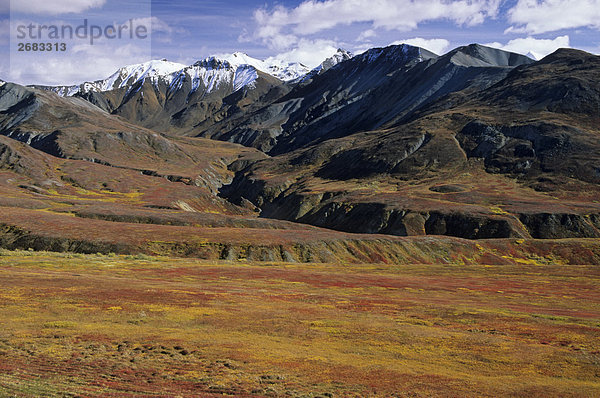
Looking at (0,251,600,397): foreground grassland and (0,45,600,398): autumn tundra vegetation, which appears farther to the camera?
(0,45,600,398): autumn tundra vegetation

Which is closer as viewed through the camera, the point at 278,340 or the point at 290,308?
the point at 278,340

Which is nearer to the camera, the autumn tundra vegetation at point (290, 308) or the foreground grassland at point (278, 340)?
the foreground grassland at point (278, 340)

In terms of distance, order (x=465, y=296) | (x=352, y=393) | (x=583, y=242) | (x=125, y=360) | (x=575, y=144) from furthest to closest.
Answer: (x=575, y=144), (x=583, y=242), (x=465, y=296), (x=125, y=360), (x=352, y=393)

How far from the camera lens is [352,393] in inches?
733

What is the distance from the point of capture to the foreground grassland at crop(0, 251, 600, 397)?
19.1m

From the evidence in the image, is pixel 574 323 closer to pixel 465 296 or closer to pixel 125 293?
pixel 465 296

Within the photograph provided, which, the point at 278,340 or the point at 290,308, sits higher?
the point at 278,340

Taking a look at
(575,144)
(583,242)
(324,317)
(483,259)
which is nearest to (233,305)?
(324,317)

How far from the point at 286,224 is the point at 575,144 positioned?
427ft

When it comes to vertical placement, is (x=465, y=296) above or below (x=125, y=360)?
below

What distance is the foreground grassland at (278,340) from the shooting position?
19.1 m

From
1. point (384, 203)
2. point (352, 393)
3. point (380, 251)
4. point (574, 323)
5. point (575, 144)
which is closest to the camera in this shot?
point (352, 393)

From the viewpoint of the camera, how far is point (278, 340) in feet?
88.3

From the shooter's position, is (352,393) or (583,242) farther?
(583,242)
